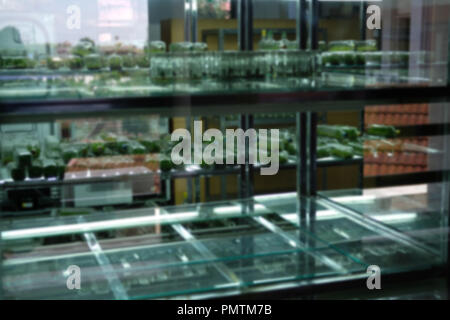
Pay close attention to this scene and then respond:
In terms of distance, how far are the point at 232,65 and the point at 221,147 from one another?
0.53m

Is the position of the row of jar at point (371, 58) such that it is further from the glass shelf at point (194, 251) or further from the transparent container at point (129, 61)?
the transparent container at point (129, 61)

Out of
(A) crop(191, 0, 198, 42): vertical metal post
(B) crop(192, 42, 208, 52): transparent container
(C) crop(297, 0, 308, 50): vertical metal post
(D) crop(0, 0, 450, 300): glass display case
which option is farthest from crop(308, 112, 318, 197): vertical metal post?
(A) crop(191, 0, 198, 42): vertical metal post

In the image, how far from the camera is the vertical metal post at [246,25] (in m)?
2.22

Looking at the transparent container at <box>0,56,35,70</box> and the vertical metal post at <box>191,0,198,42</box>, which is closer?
the transparent container at <box>0,56,35,70</box>

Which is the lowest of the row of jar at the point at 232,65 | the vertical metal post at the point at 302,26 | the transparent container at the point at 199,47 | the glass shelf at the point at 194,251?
the glass shelf at the point at 194,251

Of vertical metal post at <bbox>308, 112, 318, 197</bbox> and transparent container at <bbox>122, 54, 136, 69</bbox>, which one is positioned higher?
transparent container at <bbox>122, 54, 136, 69</bbox>

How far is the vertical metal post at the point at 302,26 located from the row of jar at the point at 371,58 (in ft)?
0.37

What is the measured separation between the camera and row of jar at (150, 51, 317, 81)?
184 centimetres

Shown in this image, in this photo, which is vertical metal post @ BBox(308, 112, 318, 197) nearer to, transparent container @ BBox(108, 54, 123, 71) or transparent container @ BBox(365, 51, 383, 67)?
transparent container @ BBox(365, 51, 383, 67)

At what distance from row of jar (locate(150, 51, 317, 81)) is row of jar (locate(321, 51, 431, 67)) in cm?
32

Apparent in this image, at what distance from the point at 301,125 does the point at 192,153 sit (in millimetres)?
474

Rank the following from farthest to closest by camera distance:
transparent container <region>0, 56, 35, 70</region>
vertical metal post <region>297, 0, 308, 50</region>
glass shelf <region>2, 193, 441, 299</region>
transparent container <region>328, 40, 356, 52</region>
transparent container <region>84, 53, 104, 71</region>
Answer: transparent container <region>328, 40, 356, 52</region>
vertical metal post <region>297, 0, 308, 50</region>
transparent container <region>84, 53, 104, 71</region>
transparent container <region>0, 56, 35, 70</region>
glass shelf <region>2, 193, 441, 299</region>

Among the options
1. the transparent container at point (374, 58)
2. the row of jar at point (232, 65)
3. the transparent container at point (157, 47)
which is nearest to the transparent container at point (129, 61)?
the row of jar at point (232, 65)

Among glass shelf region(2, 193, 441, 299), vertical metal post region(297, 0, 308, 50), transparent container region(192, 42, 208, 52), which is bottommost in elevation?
glass shelf region(2, 193, 441, 299)
